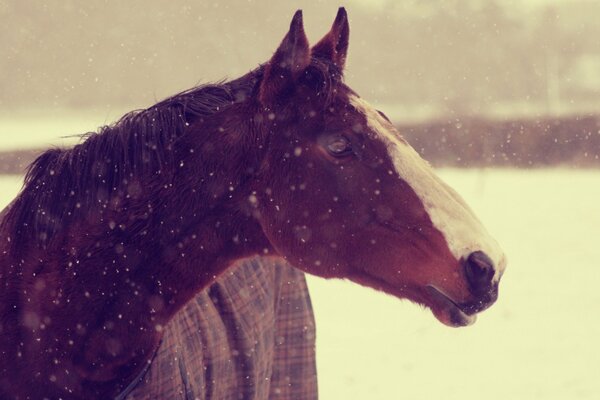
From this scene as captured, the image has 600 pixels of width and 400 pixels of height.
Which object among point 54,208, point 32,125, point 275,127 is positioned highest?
point 32,125

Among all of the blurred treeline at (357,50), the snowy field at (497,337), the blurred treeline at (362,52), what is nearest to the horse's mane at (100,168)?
the snowy field at (497,337)

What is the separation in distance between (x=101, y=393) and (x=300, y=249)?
57 centimetres

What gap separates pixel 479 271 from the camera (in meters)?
1.39

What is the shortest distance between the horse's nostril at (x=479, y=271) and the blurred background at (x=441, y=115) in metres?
2.59

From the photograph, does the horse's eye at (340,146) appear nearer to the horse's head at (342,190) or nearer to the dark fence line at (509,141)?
the horse's head at (342,190)

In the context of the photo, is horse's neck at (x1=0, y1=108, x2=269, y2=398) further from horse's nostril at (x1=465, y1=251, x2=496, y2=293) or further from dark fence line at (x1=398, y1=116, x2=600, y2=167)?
dark fence line at (x1=398, y1=116, x2=600, y2=167)

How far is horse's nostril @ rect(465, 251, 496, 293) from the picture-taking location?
4.47 feet

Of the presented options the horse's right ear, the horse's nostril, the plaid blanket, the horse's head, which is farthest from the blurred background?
the horse's right ear

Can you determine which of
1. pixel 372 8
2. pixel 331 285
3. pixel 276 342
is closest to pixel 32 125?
pixel 372 8

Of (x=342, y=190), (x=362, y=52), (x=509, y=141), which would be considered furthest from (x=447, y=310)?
(x=362, y=52)

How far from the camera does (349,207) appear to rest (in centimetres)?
154

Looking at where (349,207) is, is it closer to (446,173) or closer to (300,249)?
(300,249)

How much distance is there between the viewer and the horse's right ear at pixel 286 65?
1455mm

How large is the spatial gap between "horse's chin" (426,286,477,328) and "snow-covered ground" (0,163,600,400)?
1.43 m
